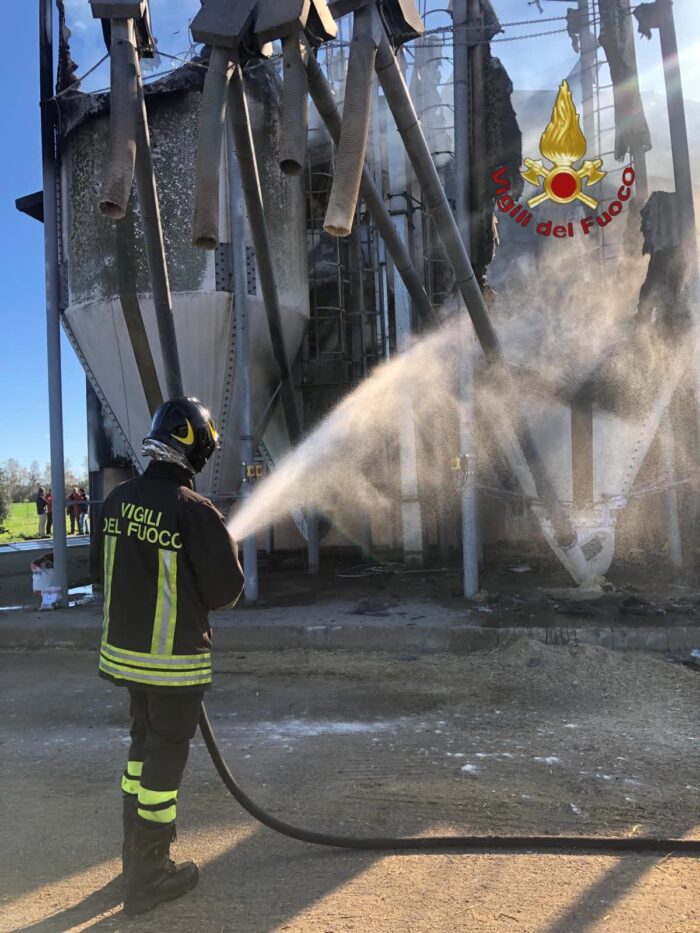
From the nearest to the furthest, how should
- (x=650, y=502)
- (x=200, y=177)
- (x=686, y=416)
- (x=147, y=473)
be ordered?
(x=147, y=473) < (x=200, y=177) < (x=686, y=416) < (x=650, y=502)

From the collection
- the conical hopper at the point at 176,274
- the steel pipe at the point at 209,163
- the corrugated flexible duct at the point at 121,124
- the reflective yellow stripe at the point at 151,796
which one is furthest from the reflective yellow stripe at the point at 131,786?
the conical hopper at the point at 176,274

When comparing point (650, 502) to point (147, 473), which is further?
point (650, 502)

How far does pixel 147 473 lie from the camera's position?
2.81 meters

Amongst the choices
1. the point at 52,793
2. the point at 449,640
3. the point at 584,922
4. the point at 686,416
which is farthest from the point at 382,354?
the point at 584,922

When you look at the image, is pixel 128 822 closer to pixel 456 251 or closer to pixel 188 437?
pixel 188 437

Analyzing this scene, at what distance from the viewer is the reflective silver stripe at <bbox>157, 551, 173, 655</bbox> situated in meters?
2.61

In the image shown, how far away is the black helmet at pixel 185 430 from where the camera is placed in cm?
280

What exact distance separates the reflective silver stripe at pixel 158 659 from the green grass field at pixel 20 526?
17.2m

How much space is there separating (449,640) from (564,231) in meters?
7.48

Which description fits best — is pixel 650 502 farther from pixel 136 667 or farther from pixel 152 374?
pixel 136 667

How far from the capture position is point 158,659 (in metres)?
2.59

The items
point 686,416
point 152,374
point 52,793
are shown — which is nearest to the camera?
point 52,793

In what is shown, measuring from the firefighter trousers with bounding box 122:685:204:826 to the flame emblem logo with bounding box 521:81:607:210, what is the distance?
8.20m

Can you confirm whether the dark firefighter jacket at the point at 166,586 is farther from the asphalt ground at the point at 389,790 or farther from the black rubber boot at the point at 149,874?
the asphalt ground at the point at 389,790
